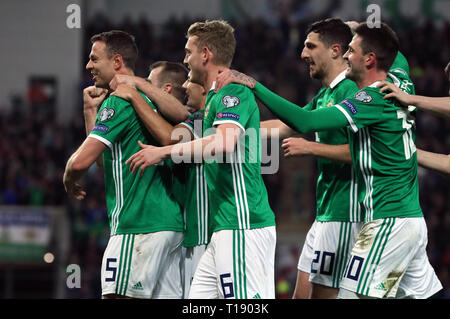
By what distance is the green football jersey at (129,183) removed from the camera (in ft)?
17.3

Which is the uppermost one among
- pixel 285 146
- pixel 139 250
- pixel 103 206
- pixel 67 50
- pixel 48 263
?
pixel 67 50

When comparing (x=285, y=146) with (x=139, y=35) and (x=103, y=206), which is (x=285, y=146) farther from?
(x=139, y=35)

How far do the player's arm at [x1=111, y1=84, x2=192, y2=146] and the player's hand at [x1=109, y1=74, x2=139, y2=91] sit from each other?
4.3 inches

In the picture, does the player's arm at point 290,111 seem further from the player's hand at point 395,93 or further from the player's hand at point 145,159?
the player's hand at point 145,159

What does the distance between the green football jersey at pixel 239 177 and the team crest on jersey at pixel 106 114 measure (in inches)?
29.5

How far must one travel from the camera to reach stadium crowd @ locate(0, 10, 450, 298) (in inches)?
639

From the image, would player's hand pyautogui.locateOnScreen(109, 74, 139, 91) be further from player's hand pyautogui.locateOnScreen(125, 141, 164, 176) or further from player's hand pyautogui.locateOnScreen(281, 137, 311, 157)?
player's hand pyautogui.locateOnScreen(281, 137, 311, 157)

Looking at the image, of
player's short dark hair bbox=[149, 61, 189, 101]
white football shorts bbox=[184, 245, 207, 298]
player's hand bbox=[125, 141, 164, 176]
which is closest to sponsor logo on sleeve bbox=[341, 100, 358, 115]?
player's hand bbox=[125, 141, 164, 176]

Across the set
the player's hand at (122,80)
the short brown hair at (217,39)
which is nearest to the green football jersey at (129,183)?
the player's hand at (122,80)

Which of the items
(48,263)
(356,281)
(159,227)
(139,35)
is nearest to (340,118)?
(356,281)

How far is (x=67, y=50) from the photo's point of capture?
75.5 feet

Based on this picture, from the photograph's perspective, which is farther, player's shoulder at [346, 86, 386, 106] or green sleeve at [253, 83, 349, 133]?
player's shoulder at [346, 86, 386, 106]
